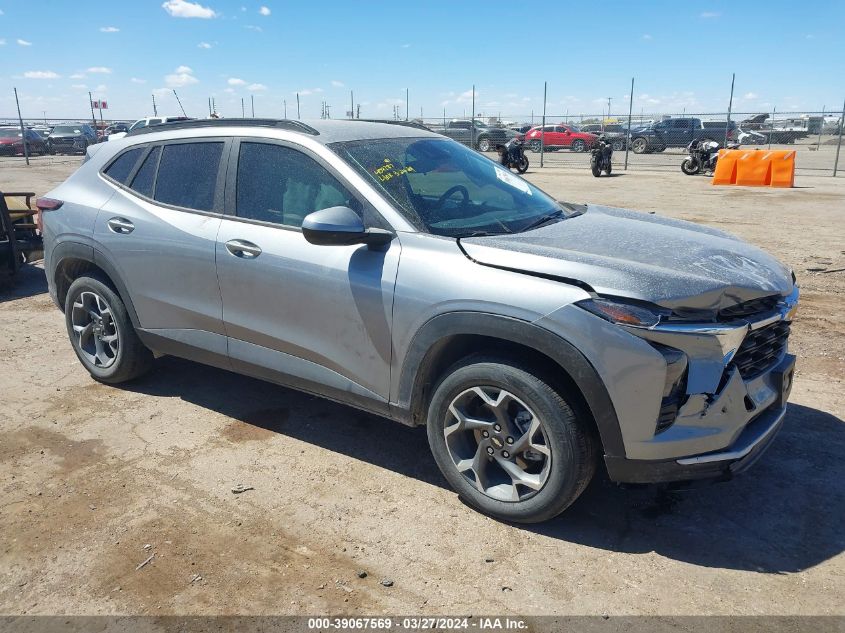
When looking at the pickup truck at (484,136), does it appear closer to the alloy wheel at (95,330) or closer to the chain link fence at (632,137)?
the chain link fence at (632,137)

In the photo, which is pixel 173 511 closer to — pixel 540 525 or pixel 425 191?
pixel 540 525

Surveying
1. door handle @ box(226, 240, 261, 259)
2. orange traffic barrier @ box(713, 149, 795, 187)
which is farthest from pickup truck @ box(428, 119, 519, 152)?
door handle @ box(226, 240, 261, 259)

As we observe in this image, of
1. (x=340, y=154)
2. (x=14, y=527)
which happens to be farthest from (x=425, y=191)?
(x=14, y=527)

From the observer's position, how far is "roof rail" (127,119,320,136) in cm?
382

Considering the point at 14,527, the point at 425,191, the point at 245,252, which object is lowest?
the point at 14,527

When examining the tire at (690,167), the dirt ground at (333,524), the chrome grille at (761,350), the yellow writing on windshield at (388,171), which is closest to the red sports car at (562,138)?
the tire at (690,167)

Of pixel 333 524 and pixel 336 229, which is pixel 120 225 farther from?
pixel 333 524

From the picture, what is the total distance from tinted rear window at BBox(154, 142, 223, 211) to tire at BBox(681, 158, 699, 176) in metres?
20.4

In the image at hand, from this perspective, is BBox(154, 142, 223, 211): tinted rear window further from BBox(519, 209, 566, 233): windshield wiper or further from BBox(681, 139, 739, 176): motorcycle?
BBox(681, 139, 739, 176): motorcycle

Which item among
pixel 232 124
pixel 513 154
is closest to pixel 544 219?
pixel 232 124

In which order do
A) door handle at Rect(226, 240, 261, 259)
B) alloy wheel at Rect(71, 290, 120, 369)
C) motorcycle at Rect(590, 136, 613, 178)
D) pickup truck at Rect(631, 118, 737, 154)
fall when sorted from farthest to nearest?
pickup truck at Rect(631, 118, 737, 154) → motorcycle at Rect(590, 136, 613, 178) → alloy wheel at Rect(71, 290, 120, 369) → door handle at Rect(226, 240, 261, 259)

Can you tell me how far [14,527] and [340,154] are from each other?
8.00 feet

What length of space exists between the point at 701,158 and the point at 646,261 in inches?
812

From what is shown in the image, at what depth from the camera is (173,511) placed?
3344mm
